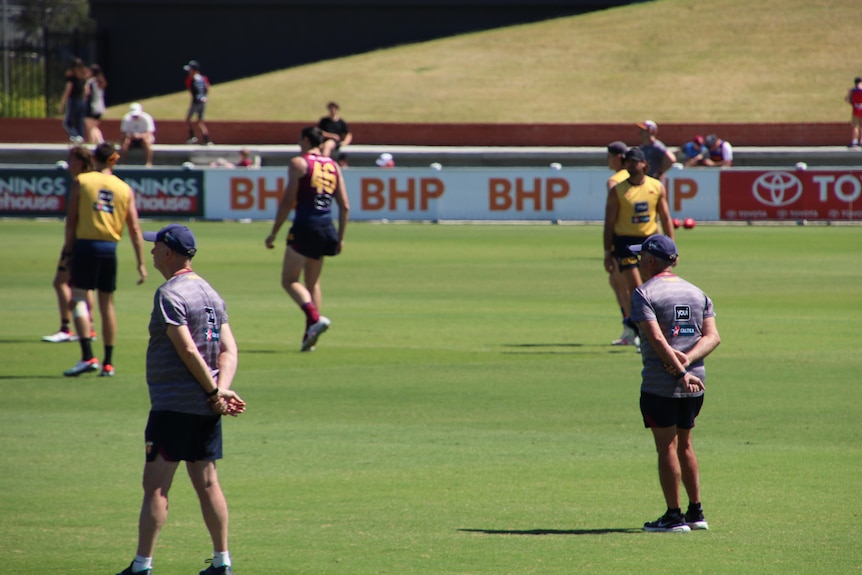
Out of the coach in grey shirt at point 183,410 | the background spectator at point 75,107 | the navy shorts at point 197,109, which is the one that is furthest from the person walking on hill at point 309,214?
the navy shorts at point 197,109

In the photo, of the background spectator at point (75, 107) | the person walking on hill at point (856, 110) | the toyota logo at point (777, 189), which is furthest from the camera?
the background spectator at point (75, 107)

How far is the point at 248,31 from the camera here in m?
55.8

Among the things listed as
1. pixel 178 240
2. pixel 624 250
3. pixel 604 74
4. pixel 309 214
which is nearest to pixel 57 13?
pixel 604 74

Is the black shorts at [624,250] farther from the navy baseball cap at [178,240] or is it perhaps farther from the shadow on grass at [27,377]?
the navy baseball cap at [178,240]

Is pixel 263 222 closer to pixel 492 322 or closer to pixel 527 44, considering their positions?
pixel 492 322

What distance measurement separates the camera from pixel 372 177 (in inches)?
1196

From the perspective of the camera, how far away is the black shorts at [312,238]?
46.7ft

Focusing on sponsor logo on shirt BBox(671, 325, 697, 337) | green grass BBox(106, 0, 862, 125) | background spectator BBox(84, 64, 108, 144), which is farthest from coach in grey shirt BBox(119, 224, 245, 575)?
green grass BBox(106, 0, 862, 125)

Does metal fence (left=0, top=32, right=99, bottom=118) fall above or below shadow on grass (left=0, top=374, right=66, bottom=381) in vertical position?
above

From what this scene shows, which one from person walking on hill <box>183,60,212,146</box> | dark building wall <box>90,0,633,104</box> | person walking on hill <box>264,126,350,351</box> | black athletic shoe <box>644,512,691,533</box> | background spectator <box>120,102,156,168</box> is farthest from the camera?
dark building wall <box>90,0,633,104</box>

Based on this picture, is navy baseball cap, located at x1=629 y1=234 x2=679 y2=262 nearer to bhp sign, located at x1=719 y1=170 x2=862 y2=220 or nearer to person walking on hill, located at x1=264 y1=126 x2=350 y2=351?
person walking on hill, located at x1=264 y1=126 x2=350 y2=351

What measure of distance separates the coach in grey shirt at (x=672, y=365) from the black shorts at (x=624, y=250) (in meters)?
6.14

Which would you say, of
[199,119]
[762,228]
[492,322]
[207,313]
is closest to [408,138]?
[199,119]

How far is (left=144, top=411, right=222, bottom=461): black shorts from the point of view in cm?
623
